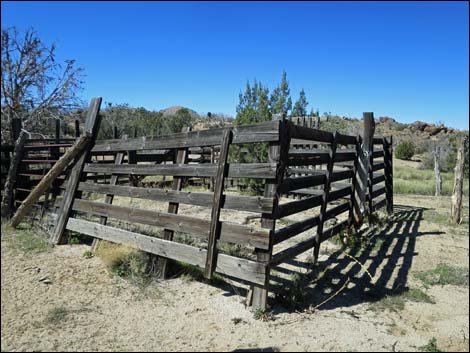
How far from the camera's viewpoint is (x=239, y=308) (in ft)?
13.1

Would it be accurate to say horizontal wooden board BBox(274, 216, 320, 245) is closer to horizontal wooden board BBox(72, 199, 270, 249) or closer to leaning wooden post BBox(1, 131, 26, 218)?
horizontal wooden board BBox(72, 199, 270, 249)

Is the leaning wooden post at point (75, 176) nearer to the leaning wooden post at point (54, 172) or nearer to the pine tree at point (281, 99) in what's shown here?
the leaning wooden post at point (54, 172)

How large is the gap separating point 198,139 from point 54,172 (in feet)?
10.7

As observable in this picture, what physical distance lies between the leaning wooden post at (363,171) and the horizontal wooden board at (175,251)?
3.89 m

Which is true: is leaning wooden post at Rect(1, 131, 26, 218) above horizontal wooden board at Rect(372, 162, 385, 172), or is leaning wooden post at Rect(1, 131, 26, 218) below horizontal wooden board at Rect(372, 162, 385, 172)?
below

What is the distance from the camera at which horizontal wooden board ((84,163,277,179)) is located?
3.84 meters

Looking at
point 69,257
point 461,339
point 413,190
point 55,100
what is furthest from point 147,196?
point 413,190

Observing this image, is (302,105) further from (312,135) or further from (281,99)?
(312,135)

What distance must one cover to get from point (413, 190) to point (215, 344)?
15.1m

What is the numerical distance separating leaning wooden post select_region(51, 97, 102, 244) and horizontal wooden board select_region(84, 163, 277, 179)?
159 mm

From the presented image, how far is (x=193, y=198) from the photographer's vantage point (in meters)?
4.48

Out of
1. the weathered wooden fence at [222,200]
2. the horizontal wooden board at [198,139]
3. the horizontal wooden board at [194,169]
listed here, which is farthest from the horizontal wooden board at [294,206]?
the horizontal wooden board at [198,139]

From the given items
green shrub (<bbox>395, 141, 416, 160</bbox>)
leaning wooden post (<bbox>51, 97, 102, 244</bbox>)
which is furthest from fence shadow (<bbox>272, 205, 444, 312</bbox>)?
green shrub (<bbox>395, 141, 416, 160</bbox>)

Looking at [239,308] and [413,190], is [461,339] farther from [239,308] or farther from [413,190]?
[413,190]
